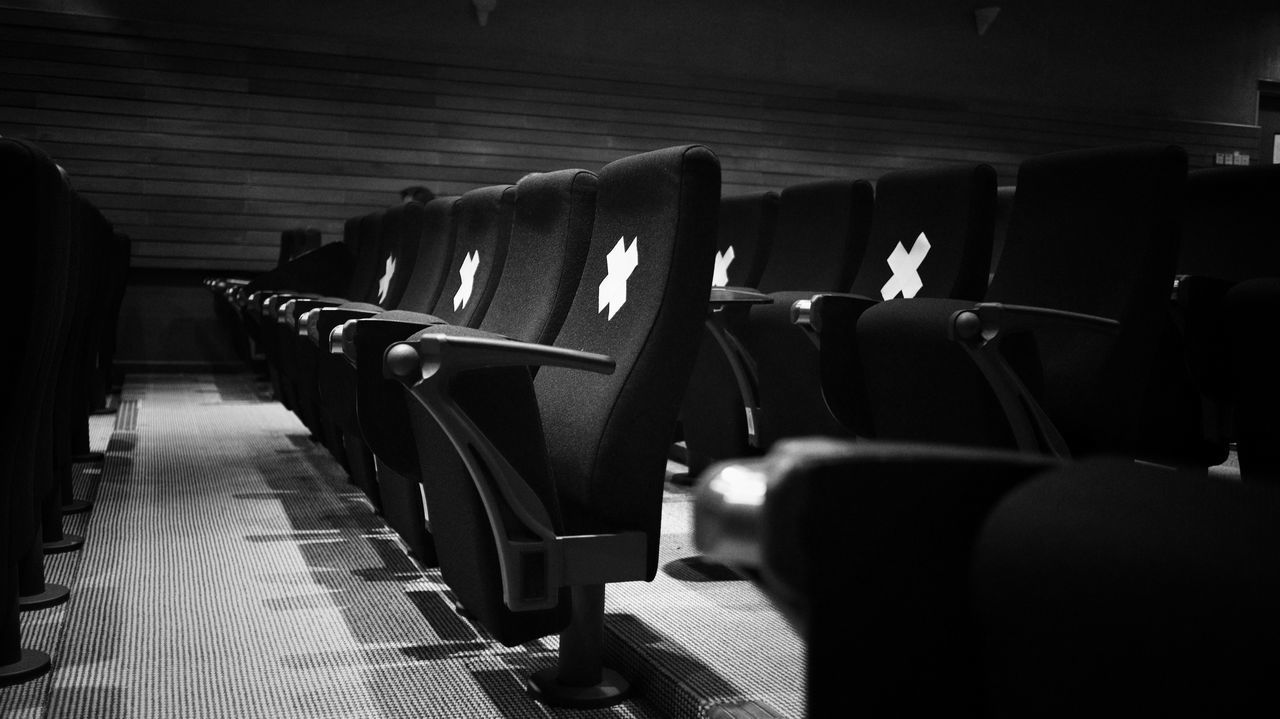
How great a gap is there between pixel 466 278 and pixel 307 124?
560 cm

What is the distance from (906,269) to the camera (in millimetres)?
2541

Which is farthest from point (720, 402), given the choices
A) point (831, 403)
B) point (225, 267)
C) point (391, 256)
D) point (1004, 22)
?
point (1004, 22)

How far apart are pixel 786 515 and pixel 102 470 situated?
12.3 ft

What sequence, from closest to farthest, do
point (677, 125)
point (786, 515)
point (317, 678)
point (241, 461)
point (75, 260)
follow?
point (786, 515) → point (317, 678) → point (75, 260) → point (241, 461) → point (677, 125)

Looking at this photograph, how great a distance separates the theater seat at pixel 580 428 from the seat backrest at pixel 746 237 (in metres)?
1.87

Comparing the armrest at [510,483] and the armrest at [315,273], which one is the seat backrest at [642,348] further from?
the armrest at [315,273]

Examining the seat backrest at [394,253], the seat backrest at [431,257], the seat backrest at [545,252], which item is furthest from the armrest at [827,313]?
the seat backrest at [394,253]

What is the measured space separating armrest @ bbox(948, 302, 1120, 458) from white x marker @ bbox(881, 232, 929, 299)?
69cm

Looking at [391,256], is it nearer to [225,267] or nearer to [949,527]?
[949,527]

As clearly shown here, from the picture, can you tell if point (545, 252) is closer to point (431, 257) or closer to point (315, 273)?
point (431, 257)

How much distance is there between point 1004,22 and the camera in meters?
9.16

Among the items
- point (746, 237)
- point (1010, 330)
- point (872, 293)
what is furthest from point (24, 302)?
point (746, 237)

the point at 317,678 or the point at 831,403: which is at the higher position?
the point at 831,403

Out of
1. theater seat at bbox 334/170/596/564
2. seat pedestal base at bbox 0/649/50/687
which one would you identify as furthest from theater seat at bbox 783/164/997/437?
seat pedestal base at bbox 0/649/50/687
